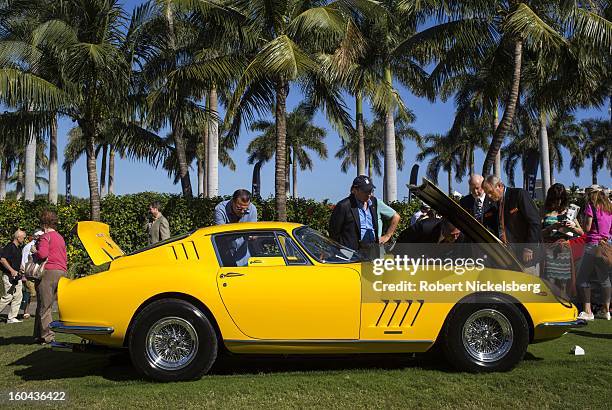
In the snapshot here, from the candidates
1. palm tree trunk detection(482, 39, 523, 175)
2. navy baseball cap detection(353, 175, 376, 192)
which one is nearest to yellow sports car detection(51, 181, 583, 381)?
navy baseball cap detection(353, 175, 376, 192)

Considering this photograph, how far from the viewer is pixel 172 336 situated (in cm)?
504

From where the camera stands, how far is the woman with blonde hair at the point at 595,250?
7.53m

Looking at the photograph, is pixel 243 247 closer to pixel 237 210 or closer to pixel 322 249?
pixel 322 249

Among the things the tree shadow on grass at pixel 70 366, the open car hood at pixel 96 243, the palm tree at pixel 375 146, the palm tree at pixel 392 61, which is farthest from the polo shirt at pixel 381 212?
the palm tree at pixel 375 146

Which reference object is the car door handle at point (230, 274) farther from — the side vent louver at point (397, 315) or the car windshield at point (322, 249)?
the side vent louver at point (397, 315)

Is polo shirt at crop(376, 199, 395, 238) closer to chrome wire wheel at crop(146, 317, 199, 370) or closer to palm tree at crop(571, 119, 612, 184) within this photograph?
chrome wire wheel at crop(146, 317, 199, 370)

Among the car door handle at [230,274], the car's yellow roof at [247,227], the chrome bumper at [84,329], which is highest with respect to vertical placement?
the car's yellow roof at [247,227]

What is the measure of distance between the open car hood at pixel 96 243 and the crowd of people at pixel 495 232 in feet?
4.37

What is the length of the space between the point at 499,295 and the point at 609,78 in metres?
18.3

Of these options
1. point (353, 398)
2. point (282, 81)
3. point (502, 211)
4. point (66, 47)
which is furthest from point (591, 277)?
point (66, 47)

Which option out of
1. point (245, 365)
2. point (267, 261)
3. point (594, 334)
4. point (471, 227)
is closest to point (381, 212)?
point (471, 227)

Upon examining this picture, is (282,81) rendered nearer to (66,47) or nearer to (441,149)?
(66,47)

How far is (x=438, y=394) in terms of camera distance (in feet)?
15.1

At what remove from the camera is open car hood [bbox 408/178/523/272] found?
5227mm
